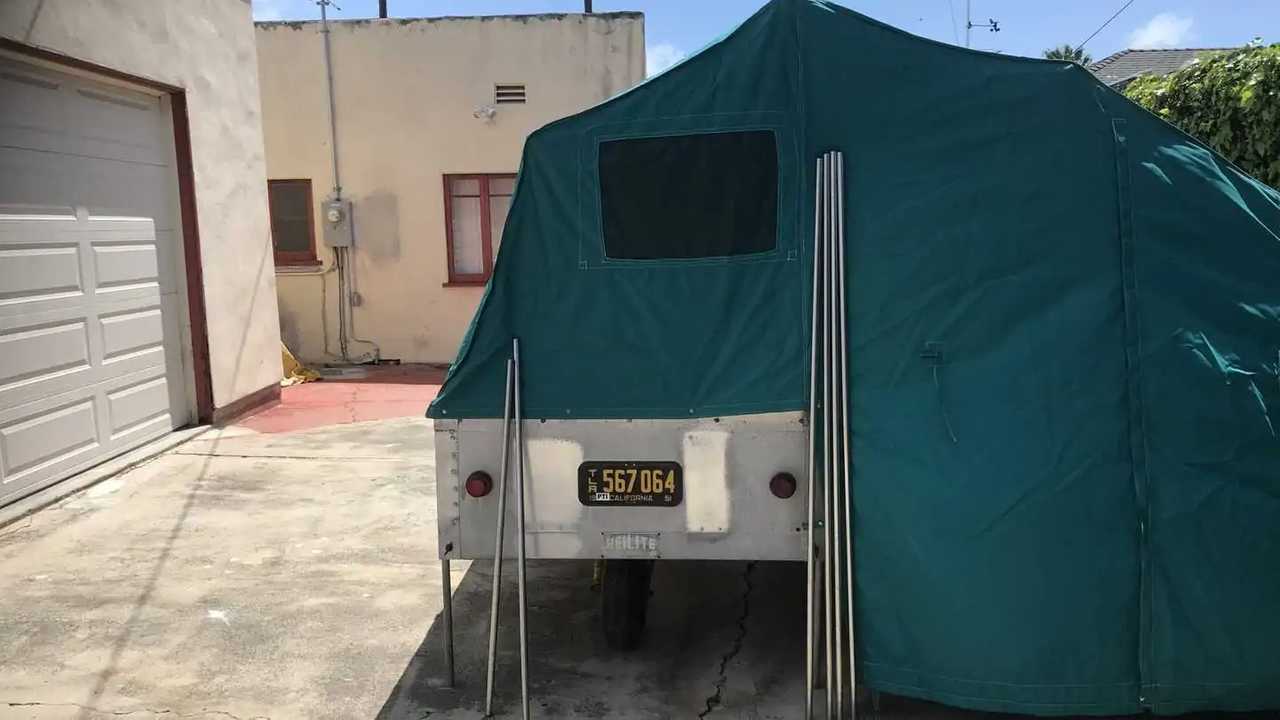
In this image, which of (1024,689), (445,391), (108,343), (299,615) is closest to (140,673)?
(299,615)

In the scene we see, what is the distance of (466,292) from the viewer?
1285 cm

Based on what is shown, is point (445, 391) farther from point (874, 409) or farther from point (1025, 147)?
point (1025, 147)

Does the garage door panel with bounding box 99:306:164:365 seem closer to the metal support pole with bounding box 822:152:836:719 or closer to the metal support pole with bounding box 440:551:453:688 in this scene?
the metal support pole with bounding box 440:551:453:688

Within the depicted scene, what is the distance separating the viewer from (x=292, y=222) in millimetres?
13016

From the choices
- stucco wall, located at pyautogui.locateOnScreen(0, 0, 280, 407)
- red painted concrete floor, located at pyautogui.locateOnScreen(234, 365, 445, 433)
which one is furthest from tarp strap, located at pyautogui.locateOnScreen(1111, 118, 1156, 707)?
red painted concrete floor, located at pyautogui.locateOnScreen(234, 365, 445, 433)

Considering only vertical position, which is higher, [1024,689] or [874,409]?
[874,409]

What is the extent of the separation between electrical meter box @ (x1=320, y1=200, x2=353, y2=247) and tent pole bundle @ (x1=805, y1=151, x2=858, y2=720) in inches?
400

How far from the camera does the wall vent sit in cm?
1262

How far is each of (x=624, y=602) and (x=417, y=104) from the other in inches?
384

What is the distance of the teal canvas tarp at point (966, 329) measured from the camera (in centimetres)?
330

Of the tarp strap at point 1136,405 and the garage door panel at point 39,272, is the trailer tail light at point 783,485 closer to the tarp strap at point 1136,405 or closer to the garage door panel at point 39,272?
the tarp strap at point 1136,405

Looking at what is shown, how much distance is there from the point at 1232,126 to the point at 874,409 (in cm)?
439

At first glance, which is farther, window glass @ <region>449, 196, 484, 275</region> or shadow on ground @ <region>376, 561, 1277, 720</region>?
window glass @ <region>449, 196, 484, 275</region>

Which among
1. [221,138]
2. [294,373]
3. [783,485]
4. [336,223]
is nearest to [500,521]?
[783,485]
